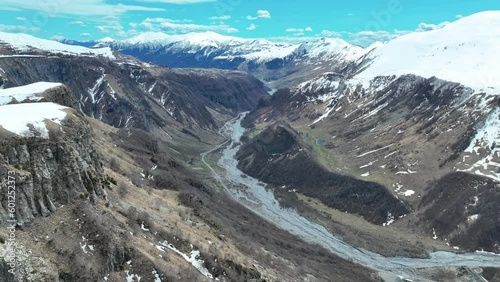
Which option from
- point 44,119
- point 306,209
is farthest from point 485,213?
point 44,119

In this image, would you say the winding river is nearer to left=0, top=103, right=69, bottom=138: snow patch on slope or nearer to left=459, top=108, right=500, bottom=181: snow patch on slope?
left=459, top=108, right=500, bottom=181: snow patch on slope

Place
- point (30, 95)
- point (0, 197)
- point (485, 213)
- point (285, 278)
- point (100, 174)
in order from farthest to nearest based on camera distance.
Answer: point (485, 213)
point (30, 95)
point (285, 278)
point (100, 174)
point (0, 197)

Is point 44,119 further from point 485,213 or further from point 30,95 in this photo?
point 485,213

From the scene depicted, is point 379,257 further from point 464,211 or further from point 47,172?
point 47,172

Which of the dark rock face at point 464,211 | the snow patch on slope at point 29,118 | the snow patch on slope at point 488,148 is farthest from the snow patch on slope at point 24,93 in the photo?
the snow patch on slope at point 488,148

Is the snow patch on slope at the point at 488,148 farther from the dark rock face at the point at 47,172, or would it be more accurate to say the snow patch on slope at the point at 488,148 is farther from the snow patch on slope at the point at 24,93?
the snow patch on slope at the point at 24,93

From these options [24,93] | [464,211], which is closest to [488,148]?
[464,211]
